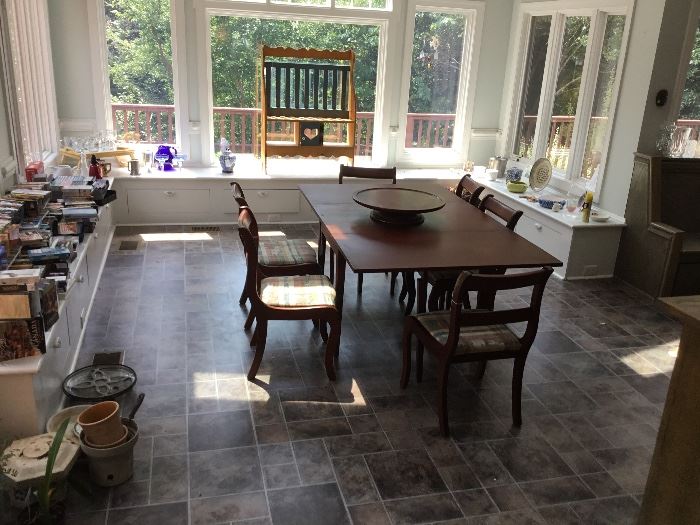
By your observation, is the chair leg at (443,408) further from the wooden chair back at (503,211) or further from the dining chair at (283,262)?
the dining chair at (283,262)

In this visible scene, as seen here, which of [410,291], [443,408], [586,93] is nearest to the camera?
[443,408]

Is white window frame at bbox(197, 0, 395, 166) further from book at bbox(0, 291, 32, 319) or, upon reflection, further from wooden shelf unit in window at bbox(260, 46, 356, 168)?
book at bbox(0, 291, 32, 319)

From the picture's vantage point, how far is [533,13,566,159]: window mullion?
5949mm

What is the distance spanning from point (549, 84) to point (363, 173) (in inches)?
99.0

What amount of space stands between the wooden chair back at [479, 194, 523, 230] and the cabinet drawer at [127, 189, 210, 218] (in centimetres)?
302

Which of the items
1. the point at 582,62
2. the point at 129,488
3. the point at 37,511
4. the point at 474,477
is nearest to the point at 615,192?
the point at 582,62

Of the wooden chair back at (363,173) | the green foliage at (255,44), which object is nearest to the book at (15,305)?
the wooden chair back at (363,173)

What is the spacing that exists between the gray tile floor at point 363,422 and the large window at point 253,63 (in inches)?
98.1

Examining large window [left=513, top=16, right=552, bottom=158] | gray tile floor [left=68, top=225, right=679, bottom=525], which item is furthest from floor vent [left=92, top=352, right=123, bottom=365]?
large window [left=513, top=16, right=552, bottom=158]

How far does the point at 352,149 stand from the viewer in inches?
247

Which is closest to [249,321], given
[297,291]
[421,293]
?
[297,291]

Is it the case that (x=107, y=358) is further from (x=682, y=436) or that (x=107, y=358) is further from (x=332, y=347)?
(x=682, y=436)

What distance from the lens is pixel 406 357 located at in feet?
10.9

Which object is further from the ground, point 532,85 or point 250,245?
point 532,85
